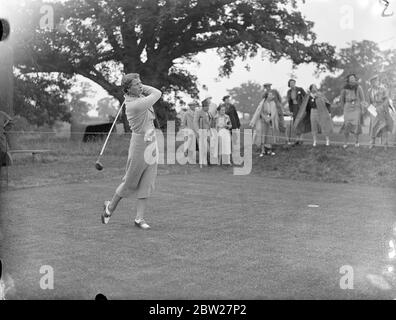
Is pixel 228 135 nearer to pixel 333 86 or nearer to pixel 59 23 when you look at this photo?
pixel 59 23

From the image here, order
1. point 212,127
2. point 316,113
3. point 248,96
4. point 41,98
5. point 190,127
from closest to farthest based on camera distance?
point 316,113
point 212,127
point 190,127
point 41,98
point 248,96

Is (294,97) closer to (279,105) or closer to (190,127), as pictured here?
(279,105)

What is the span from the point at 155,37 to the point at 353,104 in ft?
20.3

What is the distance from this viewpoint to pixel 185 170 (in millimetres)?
14312

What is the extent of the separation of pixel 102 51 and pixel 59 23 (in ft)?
5.68

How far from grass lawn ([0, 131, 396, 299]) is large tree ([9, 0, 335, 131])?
5027 millimetres

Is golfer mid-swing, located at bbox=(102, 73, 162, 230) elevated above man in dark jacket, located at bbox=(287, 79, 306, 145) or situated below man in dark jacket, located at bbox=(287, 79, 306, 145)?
below

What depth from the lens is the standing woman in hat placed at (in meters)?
13.6

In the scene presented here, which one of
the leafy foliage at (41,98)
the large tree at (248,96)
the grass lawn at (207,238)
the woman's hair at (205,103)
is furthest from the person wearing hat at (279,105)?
the large tree at (248,96)

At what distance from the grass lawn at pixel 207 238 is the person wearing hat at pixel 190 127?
140 inches

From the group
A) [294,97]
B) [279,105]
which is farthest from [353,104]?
[279,105]

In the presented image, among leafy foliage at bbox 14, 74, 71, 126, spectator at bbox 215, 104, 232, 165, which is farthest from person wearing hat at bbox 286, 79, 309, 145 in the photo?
leafy foliage at bbox 14, 74, 71, 126

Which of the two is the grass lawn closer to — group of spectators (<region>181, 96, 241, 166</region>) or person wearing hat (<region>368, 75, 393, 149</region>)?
person wearing hat (<region>368, 75, 393, 149</region>)
